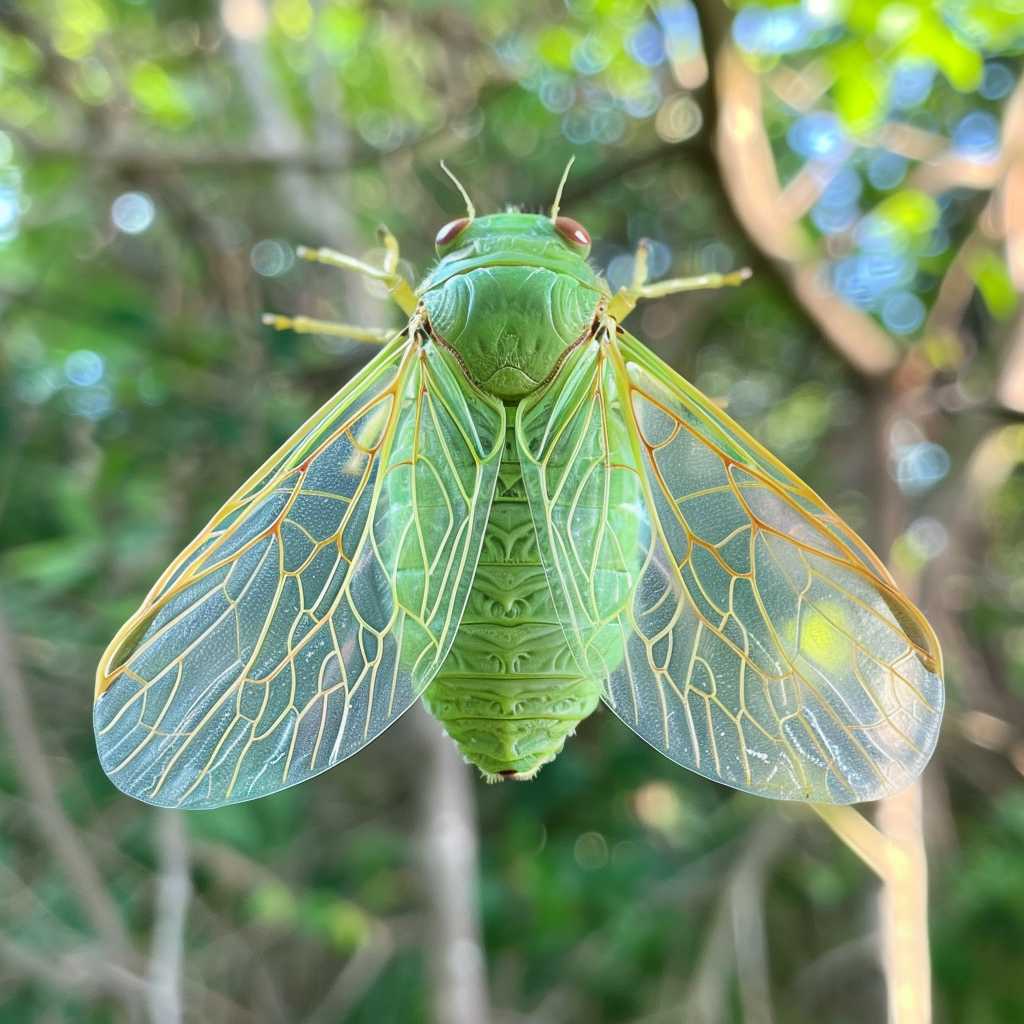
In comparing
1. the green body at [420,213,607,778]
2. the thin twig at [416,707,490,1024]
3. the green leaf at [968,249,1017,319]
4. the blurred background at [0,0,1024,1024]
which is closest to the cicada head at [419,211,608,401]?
the green body at [420,213,607,778]

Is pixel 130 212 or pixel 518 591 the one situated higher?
pixel 130 212

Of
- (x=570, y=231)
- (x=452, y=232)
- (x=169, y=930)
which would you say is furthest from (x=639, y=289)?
(x=169, y=930)

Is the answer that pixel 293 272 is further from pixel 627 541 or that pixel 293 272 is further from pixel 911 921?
pixel 911 921

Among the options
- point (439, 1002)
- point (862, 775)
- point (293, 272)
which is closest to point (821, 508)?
point (862, 775)

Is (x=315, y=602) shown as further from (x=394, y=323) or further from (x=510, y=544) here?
(x=394, y=323)

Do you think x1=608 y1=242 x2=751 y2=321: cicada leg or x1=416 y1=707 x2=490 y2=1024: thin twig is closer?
x1=608 y1=242 x2=751 y2=321: cicada leg

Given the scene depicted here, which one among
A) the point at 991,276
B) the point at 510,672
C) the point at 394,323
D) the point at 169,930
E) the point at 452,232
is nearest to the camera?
the point at 510,672

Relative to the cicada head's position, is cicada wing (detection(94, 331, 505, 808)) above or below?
below

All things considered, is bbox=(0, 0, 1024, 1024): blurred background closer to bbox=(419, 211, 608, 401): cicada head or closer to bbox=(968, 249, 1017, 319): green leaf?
bbox=(968, 249, 1017, 319): green leaf
